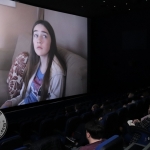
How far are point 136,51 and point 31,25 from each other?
5.42 meters

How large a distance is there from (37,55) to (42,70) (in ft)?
2.03

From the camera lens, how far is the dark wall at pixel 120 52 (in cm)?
1062

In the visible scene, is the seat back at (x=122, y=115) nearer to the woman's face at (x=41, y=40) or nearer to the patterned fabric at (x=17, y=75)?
the patterned fabric at (x=17, y=75)

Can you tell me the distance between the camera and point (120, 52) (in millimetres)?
11367

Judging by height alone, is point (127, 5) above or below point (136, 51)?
above

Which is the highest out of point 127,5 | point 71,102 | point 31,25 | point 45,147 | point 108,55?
point 127,5

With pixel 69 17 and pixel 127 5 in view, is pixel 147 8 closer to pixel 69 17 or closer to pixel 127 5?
pixel 127 5

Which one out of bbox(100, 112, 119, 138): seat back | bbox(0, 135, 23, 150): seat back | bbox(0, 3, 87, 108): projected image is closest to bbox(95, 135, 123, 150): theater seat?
bbox(0, 135, 23, 150): seat back

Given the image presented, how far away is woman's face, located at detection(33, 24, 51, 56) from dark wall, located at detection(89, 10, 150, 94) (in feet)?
12.9

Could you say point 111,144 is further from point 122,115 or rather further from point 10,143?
point 122,115

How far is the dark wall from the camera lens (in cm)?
1062

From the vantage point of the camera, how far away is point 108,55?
1177 centimetres

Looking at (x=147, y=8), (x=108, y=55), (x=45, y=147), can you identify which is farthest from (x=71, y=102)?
(x=45, y=147)

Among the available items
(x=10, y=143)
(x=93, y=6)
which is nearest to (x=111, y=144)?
(x=10, y=143)
